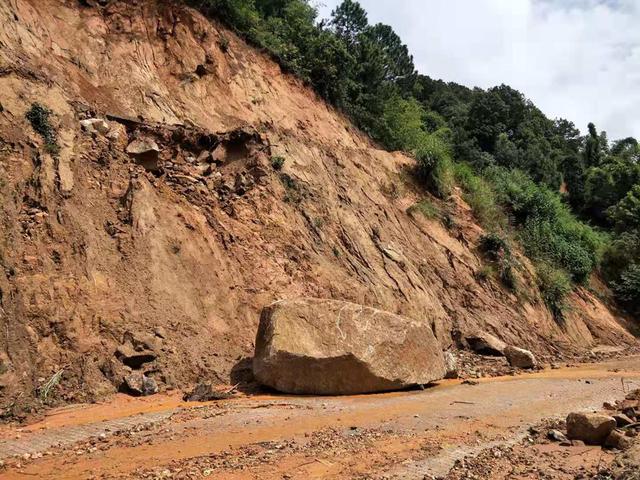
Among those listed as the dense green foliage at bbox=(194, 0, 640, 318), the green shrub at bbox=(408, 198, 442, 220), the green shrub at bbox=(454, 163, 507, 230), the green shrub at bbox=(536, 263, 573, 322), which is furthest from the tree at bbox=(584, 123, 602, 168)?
the green shrub at bbox=(408, 198, 442, 220)

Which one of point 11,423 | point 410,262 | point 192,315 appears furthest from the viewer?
point 410,262

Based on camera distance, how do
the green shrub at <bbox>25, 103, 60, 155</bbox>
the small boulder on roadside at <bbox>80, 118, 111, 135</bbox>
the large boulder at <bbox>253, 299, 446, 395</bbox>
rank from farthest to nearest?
the small boulder on roadside at <bbox>80, 118, 111, 135</bbox>
the green shrub at <bbox>25, 103, 60, 155</bbox>
the large boulder at <bbox>253, 299, 446, 395</bbox>

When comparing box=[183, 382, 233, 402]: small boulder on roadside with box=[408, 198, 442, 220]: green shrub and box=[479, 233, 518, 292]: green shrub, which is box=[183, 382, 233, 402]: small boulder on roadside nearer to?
box=[408, 198, 442, 220]: green shrub

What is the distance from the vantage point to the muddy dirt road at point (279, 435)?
5.46m

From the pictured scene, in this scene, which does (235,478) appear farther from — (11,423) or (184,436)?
(11,423)

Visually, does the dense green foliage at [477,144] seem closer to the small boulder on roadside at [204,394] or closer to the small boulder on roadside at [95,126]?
the small boulder on roadside at [95,126]

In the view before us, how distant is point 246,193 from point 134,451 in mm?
8257

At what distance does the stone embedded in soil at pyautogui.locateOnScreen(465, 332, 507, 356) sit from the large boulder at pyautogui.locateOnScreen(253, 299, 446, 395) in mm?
4187

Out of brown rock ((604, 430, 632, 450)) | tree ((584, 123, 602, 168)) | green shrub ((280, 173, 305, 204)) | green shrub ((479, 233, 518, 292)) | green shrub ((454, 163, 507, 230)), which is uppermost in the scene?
tree ((584, 123, 602, 168))

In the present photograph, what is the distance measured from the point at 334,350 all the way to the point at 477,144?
27.0 metres

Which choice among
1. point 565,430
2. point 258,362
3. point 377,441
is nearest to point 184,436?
point 377,441

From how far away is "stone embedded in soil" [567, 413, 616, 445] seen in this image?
641 cm

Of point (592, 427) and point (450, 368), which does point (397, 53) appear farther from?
point (592, 427)

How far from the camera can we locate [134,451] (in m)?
5.89
